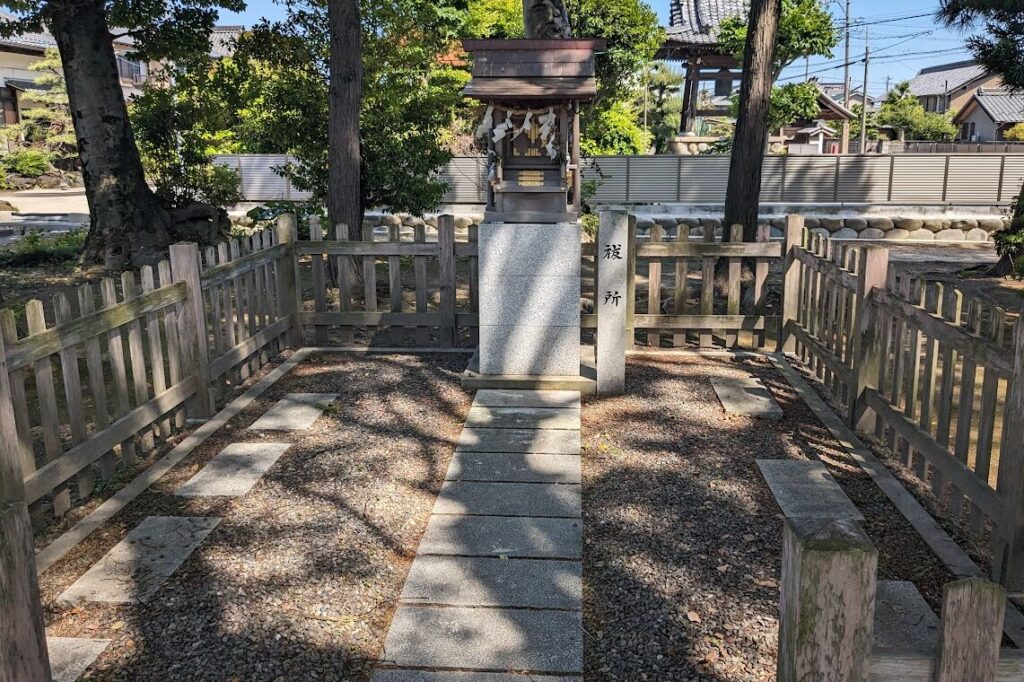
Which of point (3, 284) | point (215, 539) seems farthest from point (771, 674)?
point (3, 284)

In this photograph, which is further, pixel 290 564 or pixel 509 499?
pixel 509 499

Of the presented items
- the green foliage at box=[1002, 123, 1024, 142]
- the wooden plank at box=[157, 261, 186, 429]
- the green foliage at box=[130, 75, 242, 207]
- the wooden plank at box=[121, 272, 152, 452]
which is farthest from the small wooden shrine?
the green foliage at box=[1002, 123, 1024, 142]

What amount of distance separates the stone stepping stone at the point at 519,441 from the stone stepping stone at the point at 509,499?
2.08 feet

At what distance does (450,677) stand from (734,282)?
6052 millimetres

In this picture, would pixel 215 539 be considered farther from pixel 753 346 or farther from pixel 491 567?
pixel 753 346

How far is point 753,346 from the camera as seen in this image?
895cm

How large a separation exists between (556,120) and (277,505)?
4425 mm

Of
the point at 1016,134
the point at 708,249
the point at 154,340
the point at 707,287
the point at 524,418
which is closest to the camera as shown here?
the point at 154,340

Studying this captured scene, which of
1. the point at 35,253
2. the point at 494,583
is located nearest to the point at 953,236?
the point at 494,583

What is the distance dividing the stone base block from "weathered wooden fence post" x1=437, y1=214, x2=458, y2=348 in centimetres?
131

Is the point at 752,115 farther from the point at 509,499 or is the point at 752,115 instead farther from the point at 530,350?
the point at 509,499

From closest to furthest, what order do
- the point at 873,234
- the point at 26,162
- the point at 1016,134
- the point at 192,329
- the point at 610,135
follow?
the point at 192,329 → the point at 873,234 → the point at 610,135 → the point at 26,162 → the point at 1016,134

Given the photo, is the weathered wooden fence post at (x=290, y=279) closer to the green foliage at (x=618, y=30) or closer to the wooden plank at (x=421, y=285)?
the wooden plank at (x=421, y=285)

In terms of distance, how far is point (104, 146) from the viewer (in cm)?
1317
